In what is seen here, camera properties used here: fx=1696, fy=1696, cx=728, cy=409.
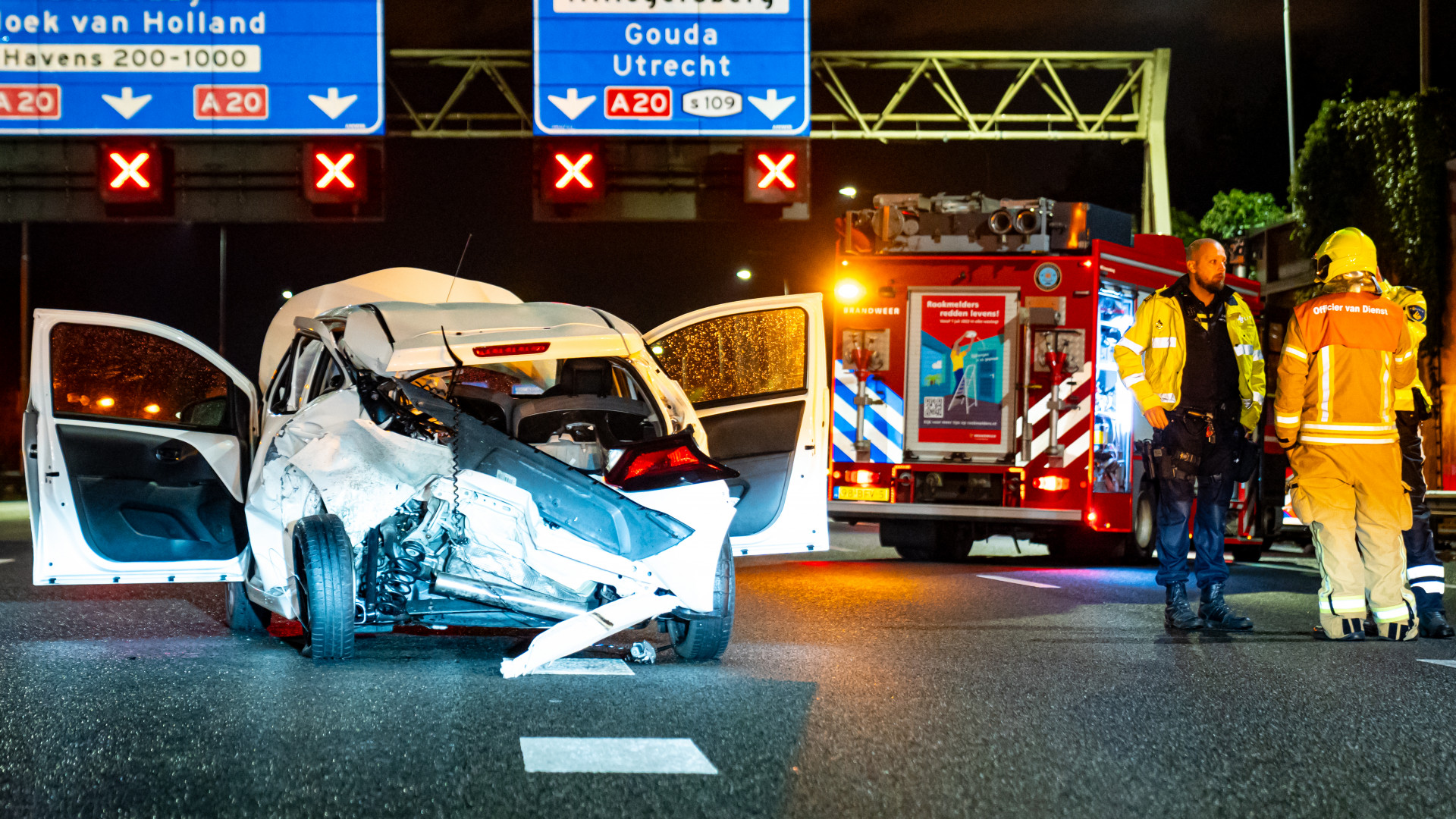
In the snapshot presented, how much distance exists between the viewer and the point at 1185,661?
22.2 ft

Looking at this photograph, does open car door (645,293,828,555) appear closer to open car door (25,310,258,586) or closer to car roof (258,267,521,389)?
car roof (258,267,521,389)

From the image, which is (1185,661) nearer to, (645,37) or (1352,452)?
(1352,452)

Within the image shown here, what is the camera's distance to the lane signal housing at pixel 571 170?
1647cm

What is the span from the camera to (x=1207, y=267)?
8.16m

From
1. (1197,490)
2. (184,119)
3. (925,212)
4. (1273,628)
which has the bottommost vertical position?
(1273,628)

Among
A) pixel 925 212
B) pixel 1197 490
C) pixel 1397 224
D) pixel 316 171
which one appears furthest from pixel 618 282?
pixel 1197 490

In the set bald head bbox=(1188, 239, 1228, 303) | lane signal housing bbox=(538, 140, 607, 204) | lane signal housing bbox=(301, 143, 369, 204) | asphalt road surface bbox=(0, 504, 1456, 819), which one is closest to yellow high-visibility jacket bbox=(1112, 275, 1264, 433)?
bald head bbox=(1188, 239, 1228, 303)

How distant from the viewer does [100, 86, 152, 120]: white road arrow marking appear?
53.0 ft

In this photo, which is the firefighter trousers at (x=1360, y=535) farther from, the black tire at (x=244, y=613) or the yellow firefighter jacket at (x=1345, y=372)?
the black tire at (x=244, y=613)

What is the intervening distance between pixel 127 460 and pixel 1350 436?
5.38 meters

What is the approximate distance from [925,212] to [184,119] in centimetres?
766

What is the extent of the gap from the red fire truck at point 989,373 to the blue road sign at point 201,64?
5.79 meters

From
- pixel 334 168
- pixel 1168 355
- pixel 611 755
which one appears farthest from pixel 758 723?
pixel 334 168

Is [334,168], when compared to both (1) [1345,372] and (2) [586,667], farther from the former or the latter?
(1) [1345,372]
